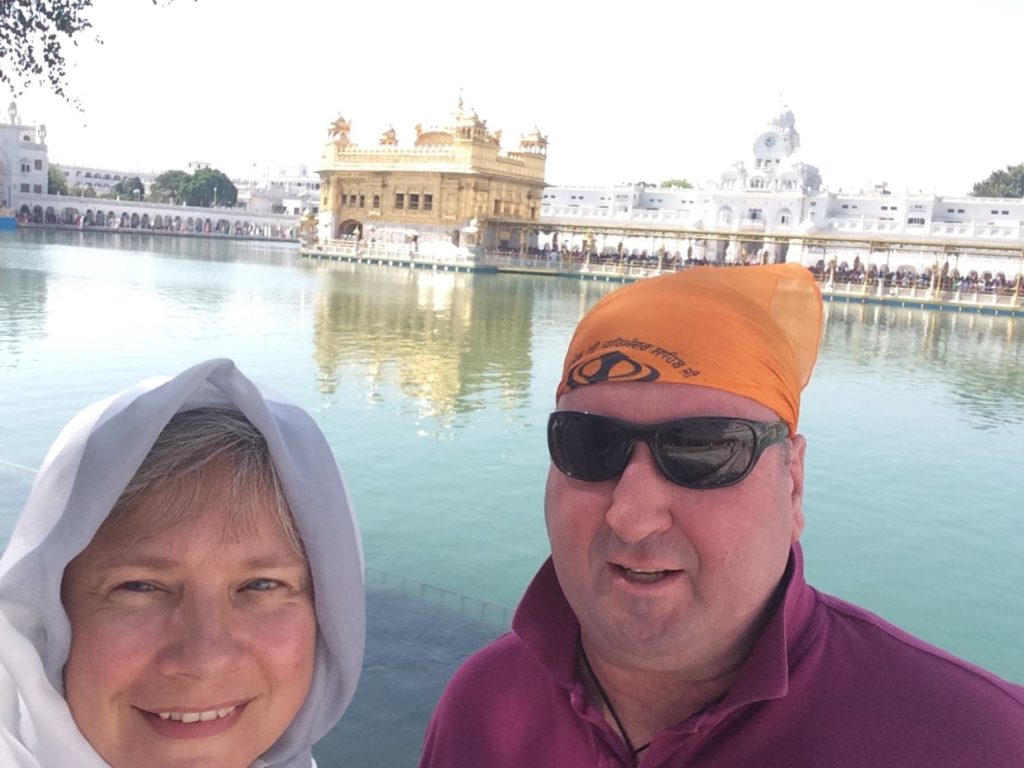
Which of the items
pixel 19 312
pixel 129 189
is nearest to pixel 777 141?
pixel 19 312

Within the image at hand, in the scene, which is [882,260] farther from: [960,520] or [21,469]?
[21,469]

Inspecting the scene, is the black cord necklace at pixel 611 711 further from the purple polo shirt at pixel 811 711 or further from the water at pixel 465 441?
the water at pixel 465 441

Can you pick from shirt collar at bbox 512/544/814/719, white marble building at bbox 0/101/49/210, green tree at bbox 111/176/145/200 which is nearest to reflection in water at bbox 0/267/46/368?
shirt collar at bbox 512/544/814/719

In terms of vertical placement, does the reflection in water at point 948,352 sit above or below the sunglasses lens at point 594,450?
below

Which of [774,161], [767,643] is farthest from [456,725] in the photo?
[774,161]

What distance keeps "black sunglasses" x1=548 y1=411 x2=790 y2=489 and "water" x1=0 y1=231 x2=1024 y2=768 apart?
7.50ft

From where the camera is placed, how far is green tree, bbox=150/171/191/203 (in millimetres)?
76688

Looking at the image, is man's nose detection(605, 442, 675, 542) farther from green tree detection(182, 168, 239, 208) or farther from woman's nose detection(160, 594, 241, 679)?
green tree detection(182, 168, 239, 208)

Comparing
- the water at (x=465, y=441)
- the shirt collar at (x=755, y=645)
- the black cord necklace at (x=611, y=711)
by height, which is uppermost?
the shirt collar at (x=755, y=645)

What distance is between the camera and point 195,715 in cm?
116

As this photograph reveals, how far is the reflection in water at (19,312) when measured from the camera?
1134cm

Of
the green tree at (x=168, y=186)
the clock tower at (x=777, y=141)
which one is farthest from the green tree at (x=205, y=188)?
the clock tower at (x=777, y=141)

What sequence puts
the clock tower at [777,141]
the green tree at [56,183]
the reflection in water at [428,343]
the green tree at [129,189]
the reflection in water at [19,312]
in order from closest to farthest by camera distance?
the reflection in water at [428,343] < the reflection in water at [19,312] < the clock tower at [777,141] < the green tree at [56,183] < the green tree at [129,189]

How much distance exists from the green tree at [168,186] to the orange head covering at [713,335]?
8115 cm
